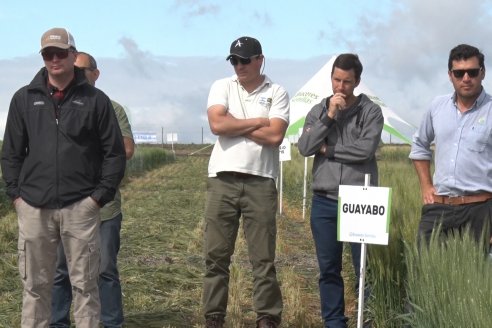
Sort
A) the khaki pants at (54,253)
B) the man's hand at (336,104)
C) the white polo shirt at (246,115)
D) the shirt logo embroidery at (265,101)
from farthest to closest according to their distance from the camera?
the shirt logo embroidery at (265,101) → the white polo shirt at (246,115) → the man's hand at (336,104) → the khaki pants at (54,253)

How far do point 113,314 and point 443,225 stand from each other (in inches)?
82.3

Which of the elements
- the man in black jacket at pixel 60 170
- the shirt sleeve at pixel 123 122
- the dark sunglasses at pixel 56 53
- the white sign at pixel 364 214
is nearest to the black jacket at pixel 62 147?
the man in black jacket at pixel 60 170

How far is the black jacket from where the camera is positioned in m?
4.14

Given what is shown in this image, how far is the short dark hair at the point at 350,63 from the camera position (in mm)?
4719

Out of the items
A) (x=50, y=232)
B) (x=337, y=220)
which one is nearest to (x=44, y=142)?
(x=50, y=232)

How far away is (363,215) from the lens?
4.44 m

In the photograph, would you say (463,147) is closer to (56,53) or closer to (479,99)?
(479,99)

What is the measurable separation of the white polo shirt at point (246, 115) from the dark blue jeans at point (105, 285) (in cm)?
74

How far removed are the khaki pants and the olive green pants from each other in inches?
35.9

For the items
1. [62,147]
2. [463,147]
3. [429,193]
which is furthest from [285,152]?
[62,147]

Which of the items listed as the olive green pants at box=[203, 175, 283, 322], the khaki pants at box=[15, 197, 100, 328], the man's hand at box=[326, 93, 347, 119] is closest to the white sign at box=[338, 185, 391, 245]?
the man's hand at box=[326, 93, 347, 119]

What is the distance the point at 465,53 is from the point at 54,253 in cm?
252

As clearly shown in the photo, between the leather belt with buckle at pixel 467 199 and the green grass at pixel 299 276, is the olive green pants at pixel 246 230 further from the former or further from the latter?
the leather belt with buckle at pixel 467 199

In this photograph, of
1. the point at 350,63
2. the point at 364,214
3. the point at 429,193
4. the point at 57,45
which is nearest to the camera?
the point at 57,45
